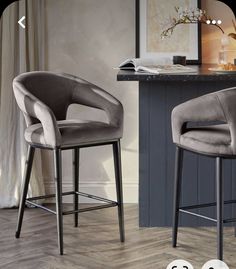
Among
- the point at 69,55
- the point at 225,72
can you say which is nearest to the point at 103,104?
the point at 225,72

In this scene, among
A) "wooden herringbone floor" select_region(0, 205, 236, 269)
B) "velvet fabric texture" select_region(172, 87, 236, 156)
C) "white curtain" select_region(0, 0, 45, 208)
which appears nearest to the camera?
"velvet fabric texture" select_region(172, 87, 236, 156)

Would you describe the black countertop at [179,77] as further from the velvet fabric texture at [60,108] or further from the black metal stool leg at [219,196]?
the black metal stool leg at [219,196]

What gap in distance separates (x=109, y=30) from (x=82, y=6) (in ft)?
0.76

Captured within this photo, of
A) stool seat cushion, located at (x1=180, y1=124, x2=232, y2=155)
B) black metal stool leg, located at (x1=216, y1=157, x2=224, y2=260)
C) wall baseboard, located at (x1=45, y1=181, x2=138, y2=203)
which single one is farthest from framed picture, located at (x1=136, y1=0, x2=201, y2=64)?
black metal stool leg, located at (x1=216, y1=157, x2=224, y2=260)

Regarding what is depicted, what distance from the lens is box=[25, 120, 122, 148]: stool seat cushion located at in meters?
3.71

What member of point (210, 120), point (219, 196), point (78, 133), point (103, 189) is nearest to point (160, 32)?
point (103, 189)

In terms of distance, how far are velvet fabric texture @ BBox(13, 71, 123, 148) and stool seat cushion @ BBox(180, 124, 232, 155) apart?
46 centimetres

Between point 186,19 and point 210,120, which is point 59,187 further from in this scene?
point 186,19

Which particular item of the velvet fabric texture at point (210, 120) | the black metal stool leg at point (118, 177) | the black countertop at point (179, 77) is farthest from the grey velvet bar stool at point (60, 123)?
the velvet fabric texture at point (210, 120)

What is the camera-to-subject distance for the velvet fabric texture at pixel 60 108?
3691mm

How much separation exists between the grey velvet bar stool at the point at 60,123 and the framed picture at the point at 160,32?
2.52 ft

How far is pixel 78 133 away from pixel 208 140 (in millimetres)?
687

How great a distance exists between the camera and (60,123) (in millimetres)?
3885

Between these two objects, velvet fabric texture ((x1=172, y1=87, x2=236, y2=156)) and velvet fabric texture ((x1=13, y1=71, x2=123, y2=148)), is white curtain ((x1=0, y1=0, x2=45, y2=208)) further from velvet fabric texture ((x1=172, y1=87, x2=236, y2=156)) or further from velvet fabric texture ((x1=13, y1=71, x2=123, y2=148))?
velvet fabric texture ((x1=172, y1=87, x2=236, y2=156))
